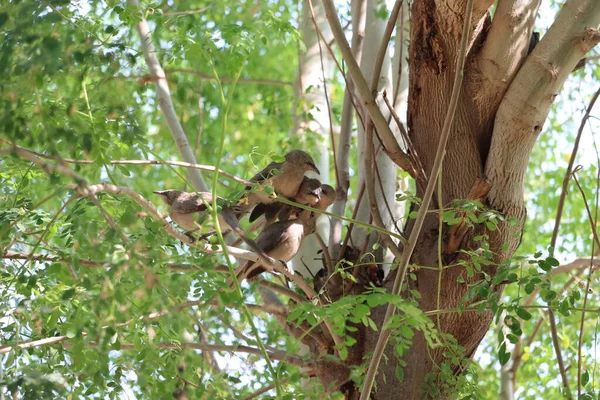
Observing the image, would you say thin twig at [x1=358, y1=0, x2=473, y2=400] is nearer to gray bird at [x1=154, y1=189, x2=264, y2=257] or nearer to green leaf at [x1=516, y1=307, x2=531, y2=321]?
green leaf at [x1=516, y1=307, x2=531, y2=321]

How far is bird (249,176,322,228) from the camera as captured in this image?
3121mm

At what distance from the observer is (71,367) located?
245 centimetres

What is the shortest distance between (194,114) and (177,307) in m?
4.76

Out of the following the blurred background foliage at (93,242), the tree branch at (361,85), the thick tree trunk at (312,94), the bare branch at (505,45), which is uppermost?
the thick tree trunk at (312,94)

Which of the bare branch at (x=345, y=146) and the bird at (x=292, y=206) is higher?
the bare branch at (x=345, y=146)

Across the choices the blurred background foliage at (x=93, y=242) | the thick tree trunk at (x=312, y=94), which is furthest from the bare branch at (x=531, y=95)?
the thick tree trunk at (x=312, y=94)

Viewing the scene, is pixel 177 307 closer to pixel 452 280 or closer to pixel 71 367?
pixel 71 367

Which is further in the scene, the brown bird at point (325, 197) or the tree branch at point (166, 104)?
the tree branch at point (166, 104)

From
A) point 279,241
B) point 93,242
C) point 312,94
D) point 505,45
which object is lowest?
point 93,242

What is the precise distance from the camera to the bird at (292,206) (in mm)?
3121

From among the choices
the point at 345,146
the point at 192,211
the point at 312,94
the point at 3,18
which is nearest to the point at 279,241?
the point at 192,211

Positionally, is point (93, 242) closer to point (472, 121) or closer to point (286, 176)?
point (286, 176)

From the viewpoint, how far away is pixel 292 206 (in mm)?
3182

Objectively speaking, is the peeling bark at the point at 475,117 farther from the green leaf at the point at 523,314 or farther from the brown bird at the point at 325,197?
the green leaf at the point at 523,314
